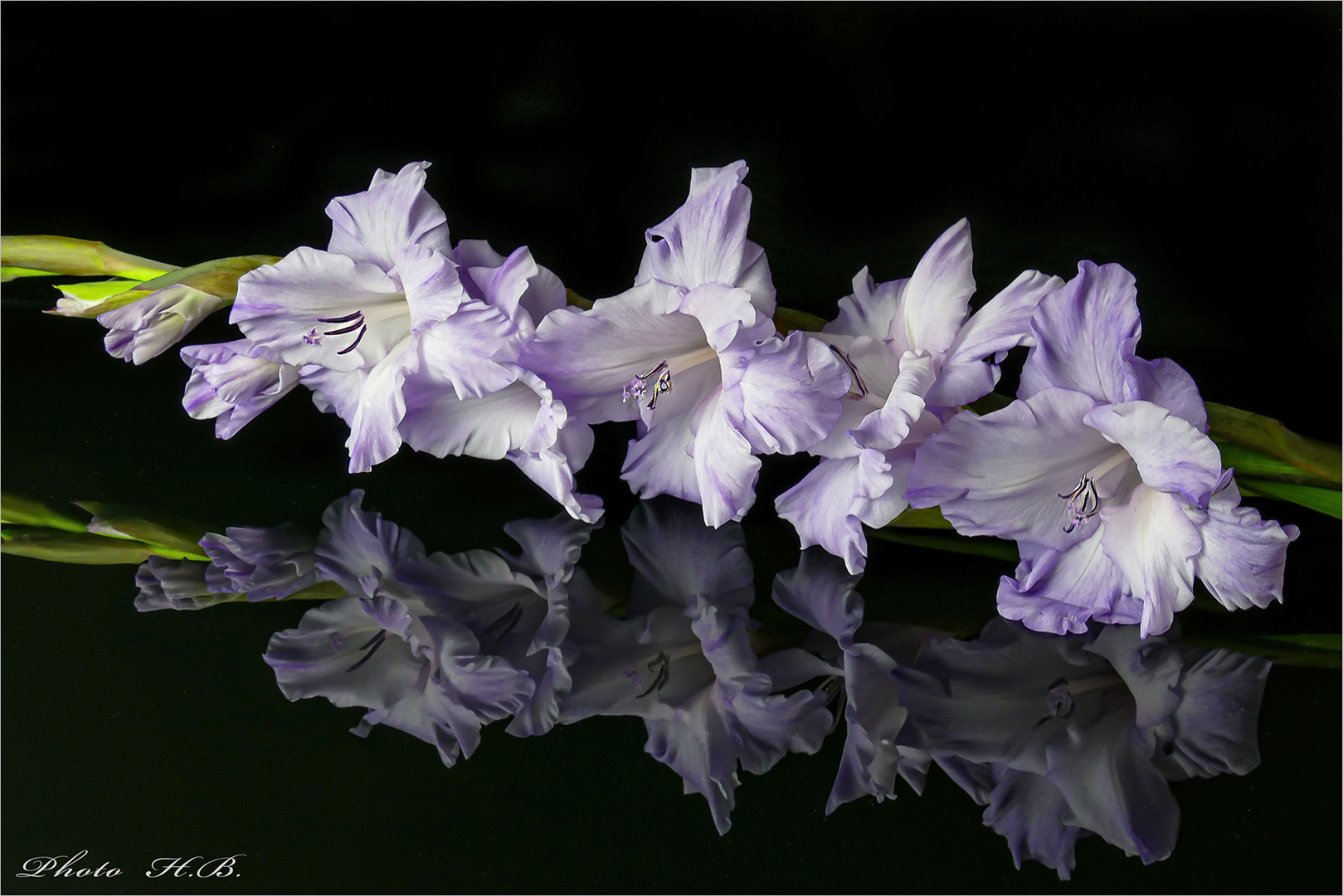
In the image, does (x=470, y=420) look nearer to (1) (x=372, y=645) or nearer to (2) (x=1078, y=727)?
(1) (x=372, y=645)

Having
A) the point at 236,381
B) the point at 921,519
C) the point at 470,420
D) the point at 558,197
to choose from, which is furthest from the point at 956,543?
the point at 558,197

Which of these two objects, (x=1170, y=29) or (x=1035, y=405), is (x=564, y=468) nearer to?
(x=1035, y=405)

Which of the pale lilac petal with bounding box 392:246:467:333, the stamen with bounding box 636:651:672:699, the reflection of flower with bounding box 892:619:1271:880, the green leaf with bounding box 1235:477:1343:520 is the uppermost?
the pale lilac petal with bounding box 392:246:467:333

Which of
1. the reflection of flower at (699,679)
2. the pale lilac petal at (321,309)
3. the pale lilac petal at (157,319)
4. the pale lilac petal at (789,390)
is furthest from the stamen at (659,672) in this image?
the pale lilac petal at (157,319)

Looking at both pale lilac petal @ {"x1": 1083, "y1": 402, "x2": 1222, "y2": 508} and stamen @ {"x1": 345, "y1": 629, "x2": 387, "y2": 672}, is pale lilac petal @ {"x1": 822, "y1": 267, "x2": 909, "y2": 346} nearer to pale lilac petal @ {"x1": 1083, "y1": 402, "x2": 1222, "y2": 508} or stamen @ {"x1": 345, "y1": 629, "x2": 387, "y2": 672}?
pale lilac petal @ {"x1": 1083, "y1": 402, "x2": 1222, "y2": 508}

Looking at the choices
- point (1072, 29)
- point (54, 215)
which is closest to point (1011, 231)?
point (1072, 29)

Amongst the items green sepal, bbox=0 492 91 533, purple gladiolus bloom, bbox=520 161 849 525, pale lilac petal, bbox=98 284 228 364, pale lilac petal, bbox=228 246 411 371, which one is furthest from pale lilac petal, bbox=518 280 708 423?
green sepal, bbox=0 492 91 533
